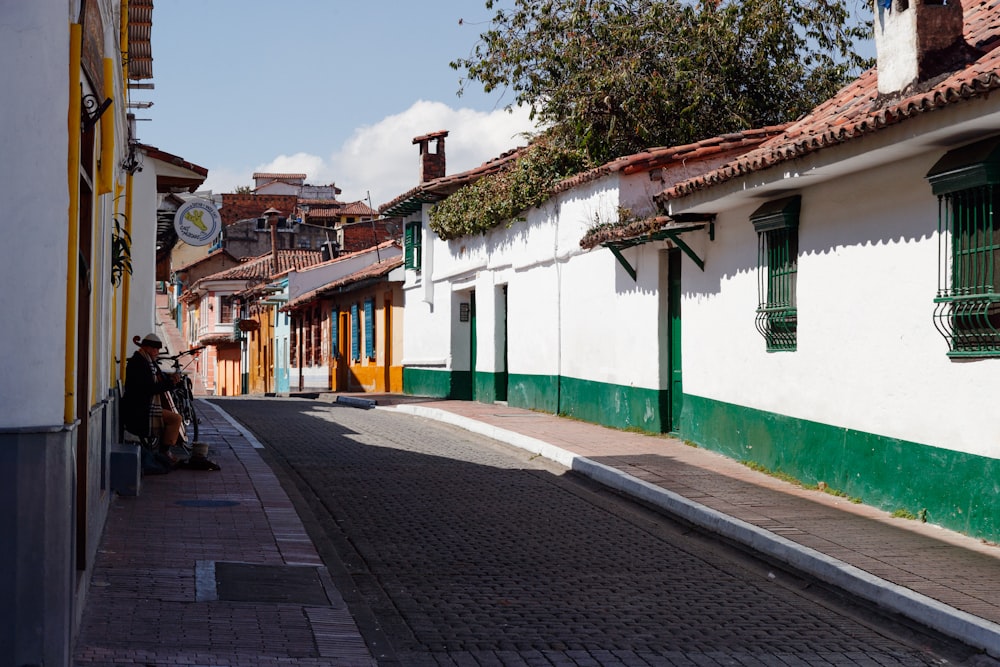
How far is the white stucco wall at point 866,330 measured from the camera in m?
9.42

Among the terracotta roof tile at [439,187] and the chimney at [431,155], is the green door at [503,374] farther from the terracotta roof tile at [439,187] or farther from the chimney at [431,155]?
the chimney at [431,155]

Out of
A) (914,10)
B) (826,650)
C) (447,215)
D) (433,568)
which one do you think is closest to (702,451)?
(914,10)

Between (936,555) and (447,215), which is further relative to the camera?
(447,215)

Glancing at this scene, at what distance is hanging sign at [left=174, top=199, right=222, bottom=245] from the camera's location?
17750 mm

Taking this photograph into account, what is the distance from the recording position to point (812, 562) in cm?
837

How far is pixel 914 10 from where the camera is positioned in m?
10.8

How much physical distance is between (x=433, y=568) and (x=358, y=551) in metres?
0.85

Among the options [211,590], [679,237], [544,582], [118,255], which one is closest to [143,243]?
[118,255]

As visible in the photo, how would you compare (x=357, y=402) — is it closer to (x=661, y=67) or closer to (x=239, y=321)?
(x=661, y=67)

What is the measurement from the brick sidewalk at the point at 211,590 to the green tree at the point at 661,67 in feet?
37.1

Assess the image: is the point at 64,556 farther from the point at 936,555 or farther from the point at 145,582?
the point at 936,555

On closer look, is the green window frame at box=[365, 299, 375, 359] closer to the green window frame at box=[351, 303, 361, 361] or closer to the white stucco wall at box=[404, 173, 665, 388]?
the green window frame at box=[351, 303, 361, 361]

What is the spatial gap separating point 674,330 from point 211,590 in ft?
32.7

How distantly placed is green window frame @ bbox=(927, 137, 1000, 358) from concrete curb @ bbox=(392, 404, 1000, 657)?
198cm
